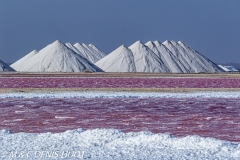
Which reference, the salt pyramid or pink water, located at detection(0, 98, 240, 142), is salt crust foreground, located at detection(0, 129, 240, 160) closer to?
pink water, located at detection(0, 98, 240, 142)

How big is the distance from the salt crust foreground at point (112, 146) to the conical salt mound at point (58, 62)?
51.5 m

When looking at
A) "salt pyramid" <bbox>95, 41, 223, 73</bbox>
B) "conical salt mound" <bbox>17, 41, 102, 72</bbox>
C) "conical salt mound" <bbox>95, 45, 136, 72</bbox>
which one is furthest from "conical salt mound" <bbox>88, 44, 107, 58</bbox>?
"conical salt mound" <bbox>17, 41, 102, 72</bbox>

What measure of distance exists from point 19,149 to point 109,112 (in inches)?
224

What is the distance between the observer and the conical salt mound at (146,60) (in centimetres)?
6594

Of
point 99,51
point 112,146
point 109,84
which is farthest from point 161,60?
point 112,146

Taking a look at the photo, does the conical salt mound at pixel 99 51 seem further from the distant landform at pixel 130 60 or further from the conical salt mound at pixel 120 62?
the conical salt mound at pixel 120 62

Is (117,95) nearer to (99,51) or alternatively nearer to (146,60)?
(146,60)

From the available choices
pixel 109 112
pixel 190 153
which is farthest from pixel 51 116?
pixel 190 153

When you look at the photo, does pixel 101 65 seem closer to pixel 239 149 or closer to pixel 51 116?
pixel 51 116

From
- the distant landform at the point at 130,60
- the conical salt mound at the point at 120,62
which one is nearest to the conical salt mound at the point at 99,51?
the distant landform at the point at 130,60

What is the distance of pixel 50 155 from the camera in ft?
28.3

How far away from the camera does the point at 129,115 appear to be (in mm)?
13906

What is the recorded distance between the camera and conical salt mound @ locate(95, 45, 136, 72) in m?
65.6

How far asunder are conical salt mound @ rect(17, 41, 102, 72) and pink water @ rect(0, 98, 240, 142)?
4417 centimetres
